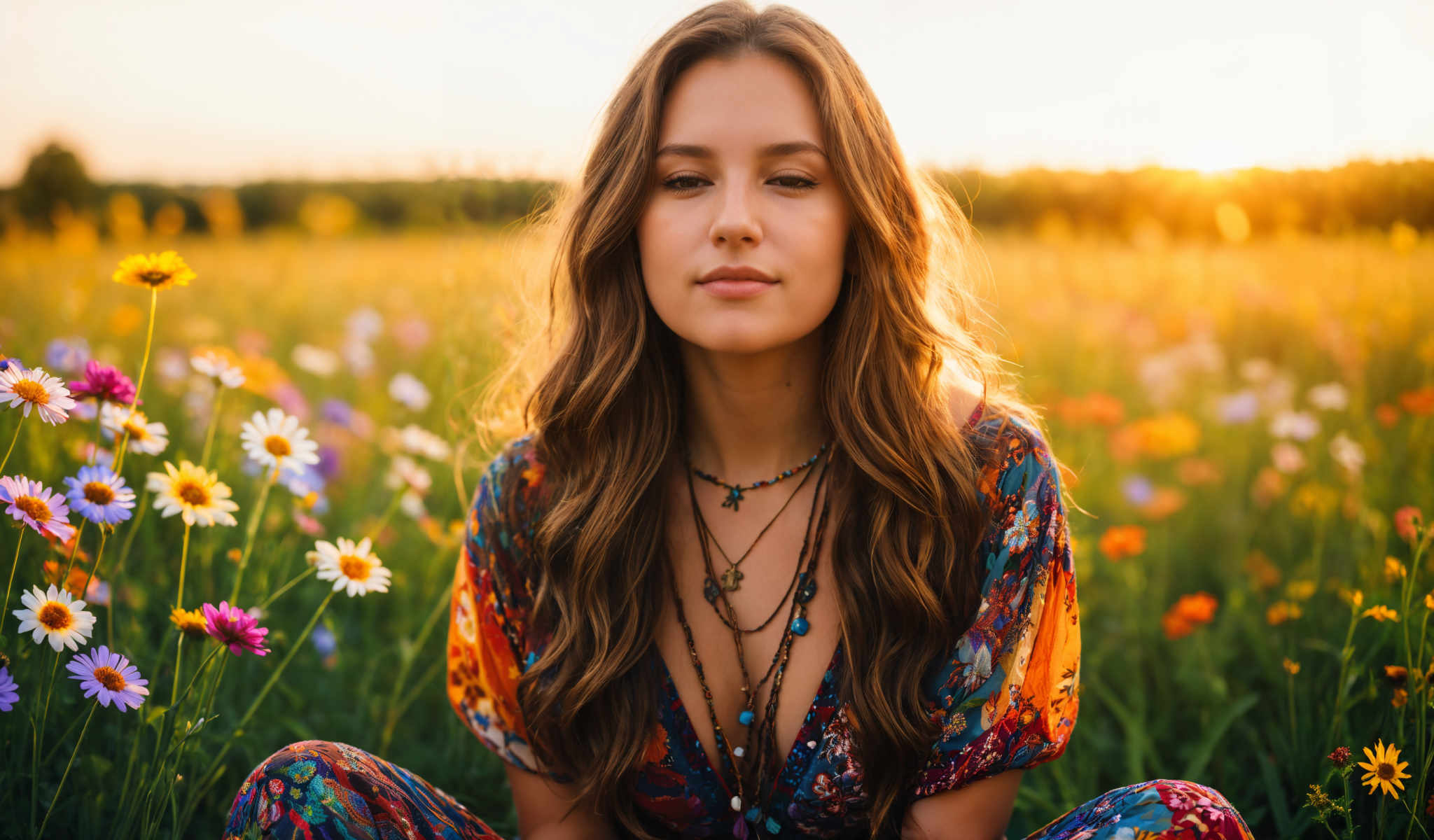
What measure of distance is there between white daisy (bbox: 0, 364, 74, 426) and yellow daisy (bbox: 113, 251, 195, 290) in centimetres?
17

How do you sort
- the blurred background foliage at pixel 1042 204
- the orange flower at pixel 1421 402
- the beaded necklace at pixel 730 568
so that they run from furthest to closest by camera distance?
the blurred background foliage at pixel 1042 204 → the orange flower at pixel 1421 402 → the beaded necklace at pixel 730 568

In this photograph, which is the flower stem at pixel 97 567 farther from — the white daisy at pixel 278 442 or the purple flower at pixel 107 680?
the white daisy at pixel 278 442

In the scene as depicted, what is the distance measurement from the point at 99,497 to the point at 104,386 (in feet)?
0.57

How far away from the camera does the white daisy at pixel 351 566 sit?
1302 mm

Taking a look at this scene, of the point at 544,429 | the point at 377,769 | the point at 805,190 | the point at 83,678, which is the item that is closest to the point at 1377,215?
the point at 805,190

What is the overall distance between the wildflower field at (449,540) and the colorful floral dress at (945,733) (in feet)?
0.84

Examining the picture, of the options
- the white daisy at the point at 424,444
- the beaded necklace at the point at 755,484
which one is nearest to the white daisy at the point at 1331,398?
the beaded necklace at the point at 755,484

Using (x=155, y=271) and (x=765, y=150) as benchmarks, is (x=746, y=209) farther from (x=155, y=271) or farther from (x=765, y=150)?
(x=155, y=271)

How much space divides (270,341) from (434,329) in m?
0.76

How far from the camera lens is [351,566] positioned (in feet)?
4.38

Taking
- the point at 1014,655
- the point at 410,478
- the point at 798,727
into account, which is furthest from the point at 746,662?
the point at 410,478

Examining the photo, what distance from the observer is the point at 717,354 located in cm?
155

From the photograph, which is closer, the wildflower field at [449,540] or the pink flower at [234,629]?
the pink flower at [234,629]

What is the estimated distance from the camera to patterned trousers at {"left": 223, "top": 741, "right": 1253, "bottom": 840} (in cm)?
109
